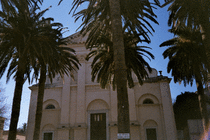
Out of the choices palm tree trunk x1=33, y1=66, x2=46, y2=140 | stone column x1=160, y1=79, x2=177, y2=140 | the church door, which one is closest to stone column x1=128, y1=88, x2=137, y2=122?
the church door

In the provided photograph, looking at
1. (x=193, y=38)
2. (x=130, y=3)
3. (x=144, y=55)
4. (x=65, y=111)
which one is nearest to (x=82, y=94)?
(x=65, y=111)

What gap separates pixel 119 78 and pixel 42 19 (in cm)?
891

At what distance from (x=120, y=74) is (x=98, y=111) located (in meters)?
16.7

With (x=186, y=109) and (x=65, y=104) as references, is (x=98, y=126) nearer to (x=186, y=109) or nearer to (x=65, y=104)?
(x=65, y=104)

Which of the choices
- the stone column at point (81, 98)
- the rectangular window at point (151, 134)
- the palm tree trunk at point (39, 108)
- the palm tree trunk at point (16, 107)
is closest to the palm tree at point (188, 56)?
the rectangular window at point (151, 134)

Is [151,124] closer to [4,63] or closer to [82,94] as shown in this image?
[82,94]

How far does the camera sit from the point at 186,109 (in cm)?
2898

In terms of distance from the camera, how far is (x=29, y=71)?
17.5 metres

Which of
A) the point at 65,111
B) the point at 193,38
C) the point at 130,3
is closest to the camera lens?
the point at 130,3

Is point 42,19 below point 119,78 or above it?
above

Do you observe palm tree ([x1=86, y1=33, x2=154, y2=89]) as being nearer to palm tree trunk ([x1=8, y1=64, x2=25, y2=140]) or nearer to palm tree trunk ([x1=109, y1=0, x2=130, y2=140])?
palm tree trunk ([x1=109, y1=0, x2=130, y2=140])

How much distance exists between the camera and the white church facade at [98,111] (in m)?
24.0

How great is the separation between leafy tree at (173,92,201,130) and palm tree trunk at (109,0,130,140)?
2250 cm

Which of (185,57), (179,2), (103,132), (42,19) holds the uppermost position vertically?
(179,2)
